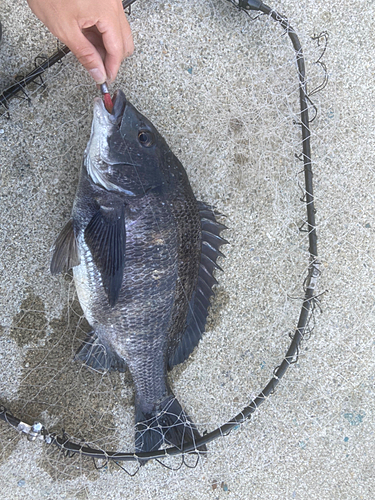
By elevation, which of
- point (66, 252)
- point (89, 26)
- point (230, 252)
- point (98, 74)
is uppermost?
point (89, 26)

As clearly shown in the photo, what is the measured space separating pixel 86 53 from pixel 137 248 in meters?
0.83

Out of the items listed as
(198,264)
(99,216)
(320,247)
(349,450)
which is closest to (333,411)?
(349,450)

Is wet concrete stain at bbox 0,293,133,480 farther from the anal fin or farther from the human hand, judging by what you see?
the human hand

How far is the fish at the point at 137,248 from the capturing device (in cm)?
146

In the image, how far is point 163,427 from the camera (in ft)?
5.55

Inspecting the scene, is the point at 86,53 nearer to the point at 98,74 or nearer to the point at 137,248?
the point at 98,74

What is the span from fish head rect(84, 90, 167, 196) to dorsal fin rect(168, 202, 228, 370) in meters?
0.34

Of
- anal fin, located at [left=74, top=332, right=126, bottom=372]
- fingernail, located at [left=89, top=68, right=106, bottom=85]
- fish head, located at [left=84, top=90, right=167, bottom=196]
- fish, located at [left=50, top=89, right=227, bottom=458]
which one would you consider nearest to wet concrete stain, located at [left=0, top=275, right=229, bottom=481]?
anal fin, located at [left=74, top=332, right=126, bottom=372]

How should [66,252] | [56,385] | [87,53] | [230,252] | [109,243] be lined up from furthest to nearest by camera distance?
[230,252], [56,385], [66,252], [109,243], [87,53]

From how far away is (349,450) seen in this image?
2086 mm

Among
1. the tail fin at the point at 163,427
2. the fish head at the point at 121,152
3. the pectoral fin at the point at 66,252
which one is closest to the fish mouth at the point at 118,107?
the fish head at the point at 121,152

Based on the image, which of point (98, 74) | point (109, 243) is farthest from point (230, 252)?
point (98, 74)

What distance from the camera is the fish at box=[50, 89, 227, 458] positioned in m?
1.46

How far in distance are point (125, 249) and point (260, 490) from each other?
1765 millimetres
